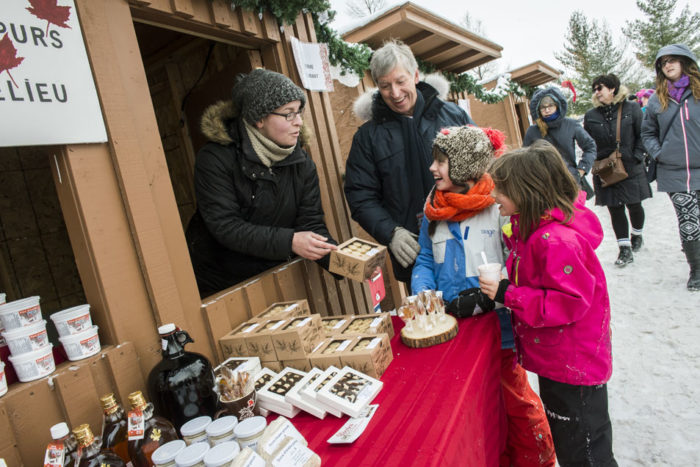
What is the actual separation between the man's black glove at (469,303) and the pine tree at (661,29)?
3754cm

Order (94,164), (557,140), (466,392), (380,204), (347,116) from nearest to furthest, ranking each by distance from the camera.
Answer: (466,392)
(94,164)
(380,204)
(347,116)
(557,140)

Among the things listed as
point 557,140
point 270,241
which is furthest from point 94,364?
point 557,140

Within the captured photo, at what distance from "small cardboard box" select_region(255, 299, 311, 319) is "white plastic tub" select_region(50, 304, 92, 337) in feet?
2.56

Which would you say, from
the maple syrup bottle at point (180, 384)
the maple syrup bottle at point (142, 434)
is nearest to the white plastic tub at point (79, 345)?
the maple syrup bottle at point (180, 384)

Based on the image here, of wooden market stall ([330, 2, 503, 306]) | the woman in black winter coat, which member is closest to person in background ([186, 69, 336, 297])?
wooden market stall ([330, 2, 503, 306])

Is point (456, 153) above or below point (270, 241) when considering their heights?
above

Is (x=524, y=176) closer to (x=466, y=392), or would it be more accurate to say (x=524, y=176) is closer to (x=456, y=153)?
(x=456, y=153)

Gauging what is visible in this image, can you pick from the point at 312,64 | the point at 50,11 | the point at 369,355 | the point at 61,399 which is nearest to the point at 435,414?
the point at 369,355

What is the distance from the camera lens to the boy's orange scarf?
6.73 feet

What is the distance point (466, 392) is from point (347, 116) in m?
3.54

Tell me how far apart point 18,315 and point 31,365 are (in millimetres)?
172

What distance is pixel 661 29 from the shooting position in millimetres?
31812

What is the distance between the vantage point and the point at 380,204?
2873 mm

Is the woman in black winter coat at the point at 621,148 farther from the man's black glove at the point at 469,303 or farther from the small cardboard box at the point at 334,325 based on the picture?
the small cardboard box at the point at 334,325
